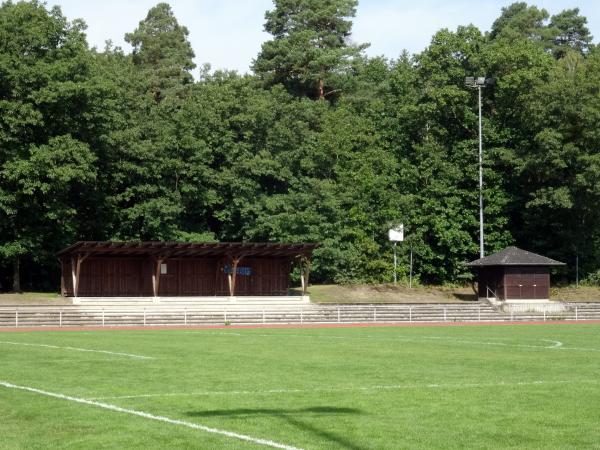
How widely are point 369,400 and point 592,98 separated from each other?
184ft

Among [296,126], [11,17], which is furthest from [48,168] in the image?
[296,126]

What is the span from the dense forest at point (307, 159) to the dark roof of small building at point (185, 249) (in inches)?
180

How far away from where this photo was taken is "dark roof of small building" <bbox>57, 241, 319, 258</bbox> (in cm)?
5591

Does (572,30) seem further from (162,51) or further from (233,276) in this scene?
(233,276)

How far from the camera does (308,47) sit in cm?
9056

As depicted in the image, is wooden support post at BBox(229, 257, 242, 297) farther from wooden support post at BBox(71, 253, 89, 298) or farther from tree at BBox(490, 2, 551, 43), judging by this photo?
tree at BBox(490, 2, 551, 43)

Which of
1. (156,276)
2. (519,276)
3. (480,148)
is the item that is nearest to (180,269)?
(156,276)

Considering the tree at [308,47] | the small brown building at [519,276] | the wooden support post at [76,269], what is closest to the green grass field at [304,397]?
the wooden support post at [76,269]

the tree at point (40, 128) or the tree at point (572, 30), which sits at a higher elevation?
the tree at point (572, 30)

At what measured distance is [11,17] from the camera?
60125mm

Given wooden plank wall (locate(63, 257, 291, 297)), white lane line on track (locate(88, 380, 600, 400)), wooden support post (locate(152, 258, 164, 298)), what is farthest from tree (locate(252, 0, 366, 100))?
white lane line on track (locate(88, 380, 600, 400))

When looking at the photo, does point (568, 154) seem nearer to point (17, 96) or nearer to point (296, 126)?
point (296, 126)

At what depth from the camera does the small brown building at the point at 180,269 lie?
57.7 metres

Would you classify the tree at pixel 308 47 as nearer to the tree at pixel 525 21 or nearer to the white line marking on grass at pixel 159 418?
the tree at pixel 525 21
